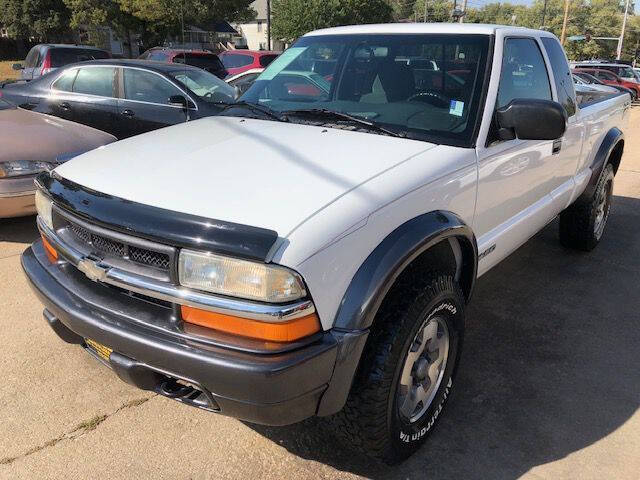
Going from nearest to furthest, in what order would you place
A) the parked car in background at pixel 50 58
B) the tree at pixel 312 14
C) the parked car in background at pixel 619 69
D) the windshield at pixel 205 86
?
the windshield at pixel 205 86
the parked car in background at pixel 50 58
the parked car in background at pixel 619 69
the tree at pixel 312 14

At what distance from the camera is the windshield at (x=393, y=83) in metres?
2.94

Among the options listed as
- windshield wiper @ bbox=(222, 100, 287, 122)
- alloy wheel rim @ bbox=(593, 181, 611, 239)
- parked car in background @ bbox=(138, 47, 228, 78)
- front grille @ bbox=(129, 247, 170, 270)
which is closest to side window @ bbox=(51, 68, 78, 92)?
windshield wiper @ bbox=(222, 100, 287, 122)

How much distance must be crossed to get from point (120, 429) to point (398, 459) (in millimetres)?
1324

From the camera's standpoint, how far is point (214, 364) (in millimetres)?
1917

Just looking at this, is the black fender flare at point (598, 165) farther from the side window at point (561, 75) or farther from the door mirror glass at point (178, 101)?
the door mirror glass at point (178, 101)

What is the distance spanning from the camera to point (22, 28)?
39.8 metres

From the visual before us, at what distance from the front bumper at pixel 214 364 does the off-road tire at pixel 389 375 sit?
0.50ft

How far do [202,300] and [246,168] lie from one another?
0.69 meters

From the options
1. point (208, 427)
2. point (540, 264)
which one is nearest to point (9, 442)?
point (208, 427)

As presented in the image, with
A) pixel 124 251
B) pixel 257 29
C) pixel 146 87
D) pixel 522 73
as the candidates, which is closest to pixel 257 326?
pixel 124 251

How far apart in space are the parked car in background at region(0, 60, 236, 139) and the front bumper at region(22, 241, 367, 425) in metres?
4.99

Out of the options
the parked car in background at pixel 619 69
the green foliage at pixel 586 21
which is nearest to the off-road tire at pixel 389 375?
the parked car in background at pixel 619 69

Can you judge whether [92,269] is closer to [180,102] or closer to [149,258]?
[149,258]

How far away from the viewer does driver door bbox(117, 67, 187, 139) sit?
702 centimetres
